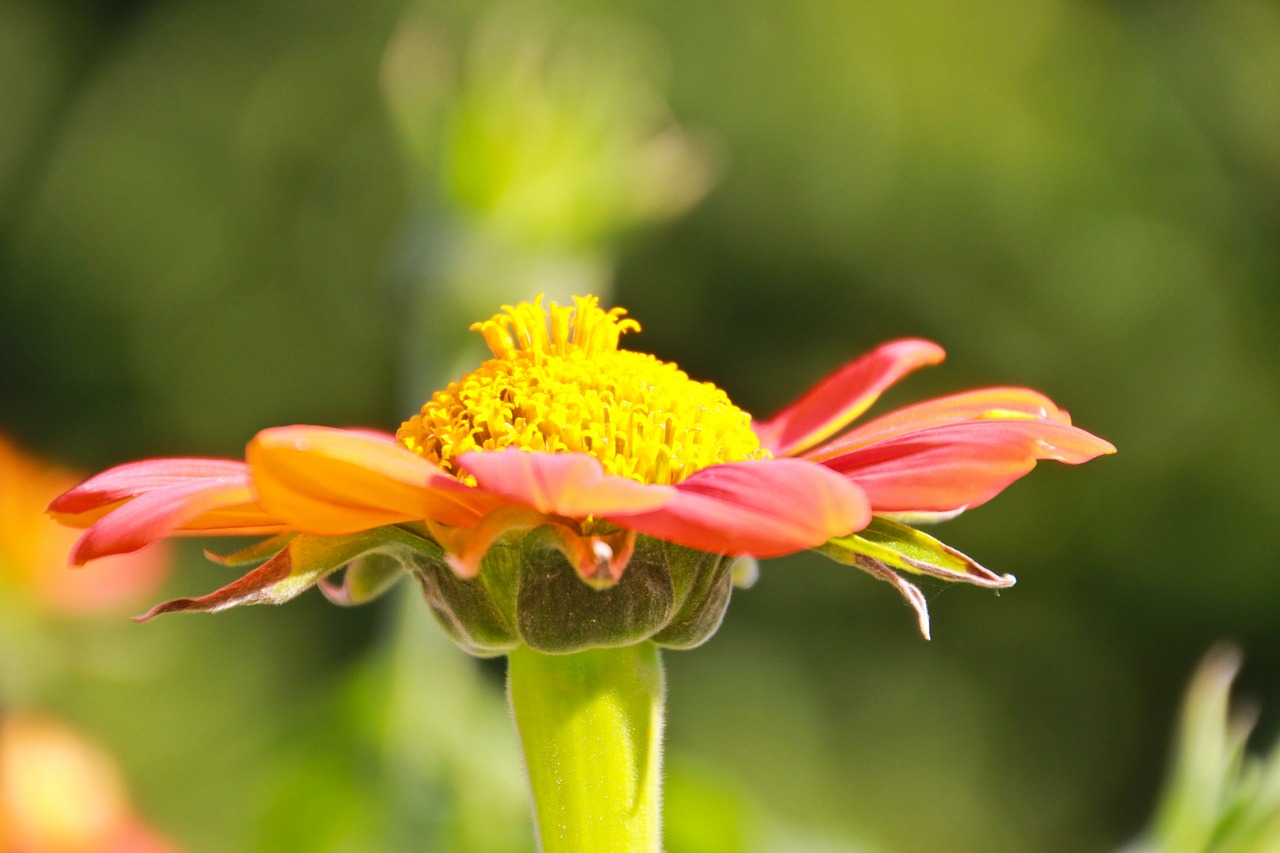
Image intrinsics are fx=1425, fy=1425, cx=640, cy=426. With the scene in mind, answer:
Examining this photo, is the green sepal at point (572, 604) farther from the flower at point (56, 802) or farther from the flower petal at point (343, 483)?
the flower at point (56, 802)

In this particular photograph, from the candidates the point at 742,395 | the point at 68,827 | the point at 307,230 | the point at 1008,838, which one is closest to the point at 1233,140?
the point at 742,395

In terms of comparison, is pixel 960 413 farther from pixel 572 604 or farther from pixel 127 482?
pixel 127 482

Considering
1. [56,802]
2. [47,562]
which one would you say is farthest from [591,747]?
[47,562]

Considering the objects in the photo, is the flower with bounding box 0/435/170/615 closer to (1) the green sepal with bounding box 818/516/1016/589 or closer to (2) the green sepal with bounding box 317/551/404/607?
(2) the green sepal with bounding box 317/551/404/607

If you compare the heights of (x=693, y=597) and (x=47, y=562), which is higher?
(x=693, y=597)

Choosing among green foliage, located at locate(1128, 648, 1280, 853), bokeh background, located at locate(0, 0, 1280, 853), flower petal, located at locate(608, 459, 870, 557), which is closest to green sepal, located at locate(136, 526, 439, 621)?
flower petal, located at locate(608, 459, 870, 557)
